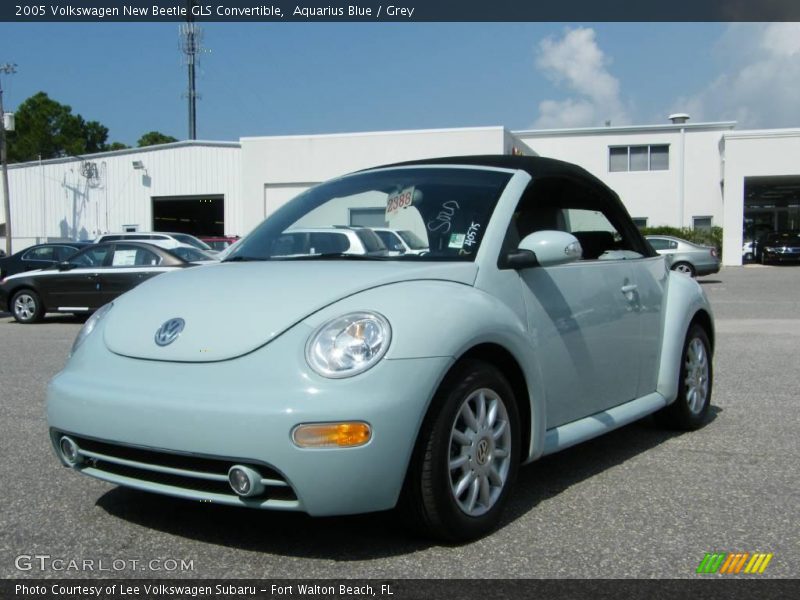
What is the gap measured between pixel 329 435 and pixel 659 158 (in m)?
36.8

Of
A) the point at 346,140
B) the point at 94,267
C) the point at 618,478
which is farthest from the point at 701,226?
the point at 618,478

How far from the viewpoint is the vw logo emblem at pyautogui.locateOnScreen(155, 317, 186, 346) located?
10.8 ft

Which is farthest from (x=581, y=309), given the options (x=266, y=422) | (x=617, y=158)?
(x=617, y=158)

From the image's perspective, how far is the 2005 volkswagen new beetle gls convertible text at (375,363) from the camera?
117 inches

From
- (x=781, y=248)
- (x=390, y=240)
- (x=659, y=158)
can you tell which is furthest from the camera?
(x=659, y=158)

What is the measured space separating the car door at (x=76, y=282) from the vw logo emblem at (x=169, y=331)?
460 inches

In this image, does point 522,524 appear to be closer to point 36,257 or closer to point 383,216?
point 383,216

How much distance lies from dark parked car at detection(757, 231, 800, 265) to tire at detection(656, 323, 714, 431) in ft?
101

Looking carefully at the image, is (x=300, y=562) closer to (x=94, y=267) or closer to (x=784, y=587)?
(x=784, y=587)

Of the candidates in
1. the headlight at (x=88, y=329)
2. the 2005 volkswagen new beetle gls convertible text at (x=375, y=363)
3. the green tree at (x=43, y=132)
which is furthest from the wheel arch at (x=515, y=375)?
the green tree at (x=43, y=132)

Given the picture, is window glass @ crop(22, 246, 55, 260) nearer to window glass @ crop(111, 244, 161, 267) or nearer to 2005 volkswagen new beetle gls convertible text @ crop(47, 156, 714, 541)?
window glass @ crop(111, 244, 161, 267)

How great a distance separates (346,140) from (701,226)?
16221 mm

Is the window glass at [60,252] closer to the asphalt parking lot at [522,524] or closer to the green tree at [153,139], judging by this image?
the asphalt parking lot at [522,524]

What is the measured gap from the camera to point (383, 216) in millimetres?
4312
